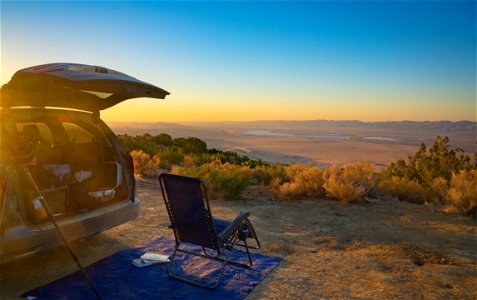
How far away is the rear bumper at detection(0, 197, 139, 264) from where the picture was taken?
3.20m

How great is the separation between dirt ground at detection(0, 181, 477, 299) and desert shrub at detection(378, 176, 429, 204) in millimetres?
731

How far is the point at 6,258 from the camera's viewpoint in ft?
10.4

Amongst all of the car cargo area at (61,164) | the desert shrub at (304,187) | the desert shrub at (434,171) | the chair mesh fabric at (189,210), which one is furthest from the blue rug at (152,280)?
the desert shrub at (434,171)

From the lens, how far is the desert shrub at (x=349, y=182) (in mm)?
8156

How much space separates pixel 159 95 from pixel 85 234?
1.71m

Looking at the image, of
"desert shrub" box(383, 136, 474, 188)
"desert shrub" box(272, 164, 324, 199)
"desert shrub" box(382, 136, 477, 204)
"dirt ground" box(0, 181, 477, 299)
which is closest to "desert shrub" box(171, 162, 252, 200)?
"dirt ground" box(0, 181, 477, 299)

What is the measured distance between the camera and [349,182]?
27.7 feet

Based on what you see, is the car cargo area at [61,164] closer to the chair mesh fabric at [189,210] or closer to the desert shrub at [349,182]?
the chair mesh fabric at [189,210]

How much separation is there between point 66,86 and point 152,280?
2127 mm

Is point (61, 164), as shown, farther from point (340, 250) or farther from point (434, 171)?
point (434, 171)

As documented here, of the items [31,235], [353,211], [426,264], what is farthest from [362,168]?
[31,235]

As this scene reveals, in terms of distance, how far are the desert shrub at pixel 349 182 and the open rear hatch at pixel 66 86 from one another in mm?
5048

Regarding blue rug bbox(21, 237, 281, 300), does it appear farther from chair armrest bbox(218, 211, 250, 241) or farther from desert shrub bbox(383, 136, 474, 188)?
desert shrub bbox(383, 136, 474, 188)

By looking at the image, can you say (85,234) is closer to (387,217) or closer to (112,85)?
(112,85)
